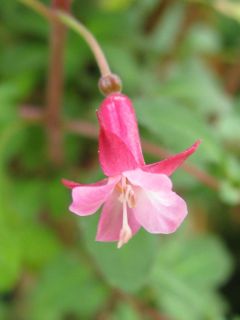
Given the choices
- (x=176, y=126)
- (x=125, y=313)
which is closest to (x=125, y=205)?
(x=176, y=126)

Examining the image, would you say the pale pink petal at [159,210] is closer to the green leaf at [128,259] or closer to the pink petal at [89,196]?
the pink petal at [89,196]

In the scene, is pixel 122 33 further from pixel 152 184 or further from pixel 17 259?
pixel 152 184

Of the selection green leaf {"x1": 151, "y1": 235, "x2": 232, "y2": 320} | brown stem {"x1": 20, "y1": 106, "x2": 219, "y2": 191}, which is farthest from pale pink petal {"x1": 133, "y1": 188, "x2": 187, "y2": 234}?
green leaf {"x1": 151, "y1": 235, "x2": 232, "y2": 320}

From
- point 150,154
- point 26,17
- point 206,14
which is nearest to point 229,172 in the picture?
point 150,154

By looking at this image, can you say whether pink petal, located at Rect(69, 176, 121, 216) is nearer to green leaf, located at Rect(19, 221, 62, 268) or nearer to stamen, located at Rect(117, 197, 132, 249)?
stamen, located at Rect(117, 197, 132, 249)

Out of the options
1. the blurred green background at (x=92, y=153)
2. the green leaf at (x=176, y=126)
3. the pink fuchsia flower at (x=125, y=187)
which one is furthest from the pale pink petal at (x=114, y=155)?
the blurred green background at (x=92, y=153)
